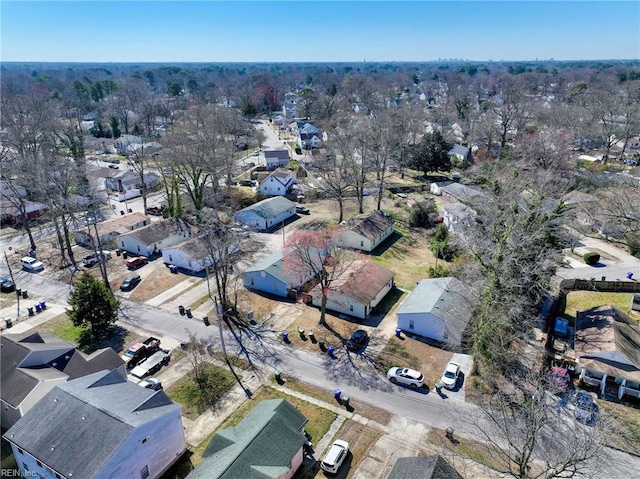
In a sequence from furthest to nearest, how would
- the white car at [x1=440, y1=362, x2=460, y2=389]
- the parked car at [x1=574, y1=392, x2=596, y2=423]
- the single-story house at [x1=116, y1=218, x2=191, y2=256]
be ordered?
the single-story house at [x1=116, y1=218, x2=191, y2=256], the white car at [x1=440, y1=362, x2=460, y2=389], the parked car at [x1=574, y1=392, x2=596, y2=423]

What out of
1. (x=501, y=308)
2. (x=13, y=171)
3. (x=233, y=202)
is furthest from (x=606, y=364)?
(x=13, y=171)

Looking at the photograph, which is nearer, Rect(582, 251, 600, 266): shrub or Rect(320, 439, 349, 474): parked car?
Rect(320, 439, 349, 474): parked car

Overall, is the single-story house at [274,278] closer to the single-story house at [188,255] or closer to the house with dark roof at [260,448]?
the single-story house at [188,255]

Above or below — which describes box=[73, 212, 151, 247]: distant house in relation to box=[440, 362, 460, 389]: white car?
above

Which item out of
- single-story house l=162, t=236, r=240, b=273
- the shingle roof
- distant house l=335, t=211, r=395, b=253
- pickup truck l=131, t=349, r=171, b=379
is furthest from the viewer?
the shingle roof

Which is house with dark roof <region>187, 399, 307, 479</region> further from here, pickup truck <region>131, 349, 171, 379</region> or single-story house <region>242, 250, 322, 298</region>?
single-story house <region>242, 250, 322, 298</region>

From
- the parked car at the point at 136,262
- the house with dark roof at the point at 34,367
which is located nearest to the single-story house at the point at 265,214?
the parked car at the point at 136,262

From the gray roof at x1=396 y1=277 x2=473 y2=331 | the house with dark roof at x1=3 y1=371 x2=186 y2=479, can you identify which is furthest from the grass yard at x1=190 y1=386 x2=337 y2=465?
the gray roof at x1=396 y1=277 x2=473 y2=331
